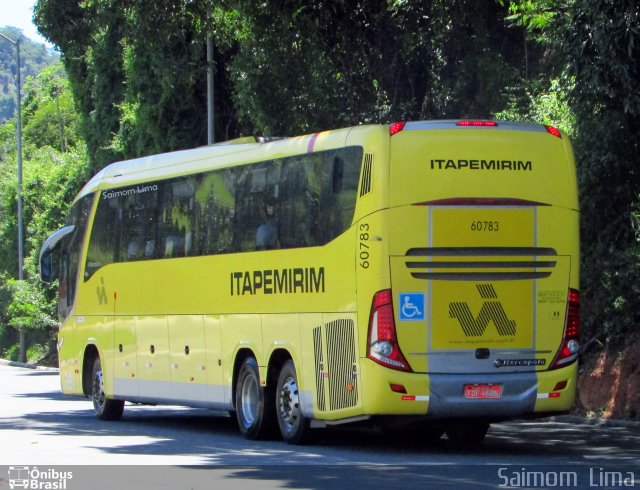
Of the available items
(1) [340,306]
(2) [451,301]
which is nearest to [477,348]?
(2) [451,301]

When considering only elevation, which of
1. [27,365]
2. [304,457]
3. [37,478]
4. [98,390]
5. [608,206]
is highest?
[608,206]

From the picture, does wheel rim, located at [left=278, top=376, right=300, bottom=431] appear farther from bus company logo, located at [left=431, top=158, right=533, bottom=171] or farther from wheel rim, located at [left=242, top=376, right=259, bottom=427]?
bus company logo, located at [left=431, top=158, right=533, bottom=171]

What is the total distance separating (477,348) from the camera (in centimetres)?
1516

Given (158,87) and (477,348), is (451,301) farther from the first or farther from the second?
(158,87)

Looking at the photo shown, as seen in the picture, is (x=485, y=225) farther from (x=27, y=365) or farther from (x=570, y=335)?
(x=27, y=365)

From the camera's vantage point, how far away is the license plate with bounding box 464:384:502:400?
1502cm

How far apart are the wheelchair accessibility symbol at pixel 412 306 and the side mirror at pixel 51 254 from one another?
9.68 m

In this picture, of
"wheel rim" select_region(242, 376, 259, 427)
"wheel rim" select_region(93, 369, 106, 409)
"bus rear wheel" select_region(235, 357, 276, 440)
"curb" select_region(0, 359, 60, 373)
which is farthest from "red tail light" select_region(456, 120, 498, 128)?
"curb" select_region(0, 359, 60, 373)

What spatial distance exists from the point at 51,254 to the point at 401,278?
1059cm

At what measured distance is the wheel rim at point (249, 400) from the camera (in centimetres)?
1775

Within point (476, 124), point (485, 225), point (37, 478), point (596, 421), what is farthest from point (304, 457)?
point (596, 421)

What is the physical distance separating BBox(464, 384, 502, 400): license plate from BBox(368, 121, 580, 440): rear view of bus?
11 mm

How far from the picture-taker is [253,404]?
58.6ft

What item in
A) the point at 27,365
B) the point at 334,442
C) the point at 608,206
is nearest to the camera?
the point at 334,442
